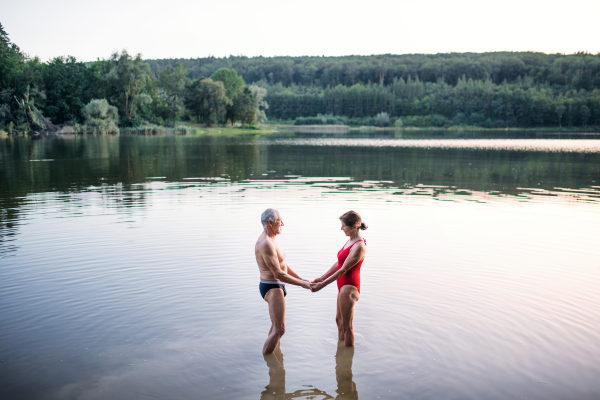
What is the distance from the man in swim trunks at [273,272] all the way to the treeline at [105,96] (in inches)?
3536

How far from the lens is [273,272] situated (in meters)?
6.56

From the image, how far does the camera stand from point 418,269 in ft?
35.5

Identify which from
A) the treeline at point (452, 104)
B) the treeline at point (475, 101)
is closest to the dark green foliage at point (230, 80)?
the treeline at point (475, 101)

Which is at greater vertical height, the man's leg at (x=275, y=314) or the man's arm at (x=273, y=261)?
the man's arm at (x=273, y=261)

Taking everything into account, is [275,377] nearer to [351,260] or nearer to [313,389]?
[313,389]

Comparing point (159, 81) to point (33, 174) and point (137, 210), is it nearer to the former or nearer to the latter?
point (33, 174)

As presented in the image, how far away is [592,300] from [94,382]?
26.6ft

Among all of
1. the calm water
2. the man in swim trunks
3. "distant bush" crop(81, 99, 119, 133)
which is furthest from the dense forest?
the man in swim trunks

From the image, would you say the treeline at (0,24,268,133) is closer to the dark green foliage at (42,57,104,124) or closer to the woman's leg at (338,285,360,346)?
the dark green foliage at (42,57,104,124)

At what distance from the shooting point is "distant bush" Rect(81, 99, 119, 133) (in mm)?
91688

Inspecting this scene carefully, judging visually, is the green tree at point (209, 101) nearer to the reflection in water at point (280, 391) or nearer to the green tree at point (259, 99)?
the green tree at point (259, 99)

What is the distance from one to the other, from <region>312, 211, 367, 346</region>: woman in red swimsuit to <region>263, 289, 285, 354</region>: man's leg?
1.64 ft

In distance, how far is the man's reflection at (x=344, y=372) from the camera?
5953 mm

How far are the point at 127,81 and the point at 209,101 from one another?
56.9 feet
